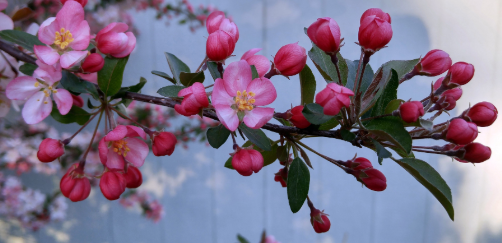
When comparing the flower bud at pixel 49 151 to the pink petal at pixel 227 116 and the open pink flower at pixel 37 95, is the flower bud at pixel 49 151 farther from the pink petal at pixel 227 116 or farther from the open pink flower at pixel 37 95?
the pink petal at pixel 227 116

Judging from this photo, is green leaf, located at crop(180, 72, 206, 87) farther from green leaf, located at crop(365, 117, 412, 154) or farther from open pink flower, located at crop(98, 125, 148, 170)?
green leaf, located at crop(365, 117, 412, 154)

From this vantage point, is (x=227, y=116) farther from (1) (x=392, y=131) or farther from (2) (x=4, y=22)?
(2) (x=4, y=22)

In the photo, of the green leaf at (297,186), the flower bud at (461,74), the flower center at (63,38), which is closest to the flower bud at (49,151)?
the flower center at (63,38)

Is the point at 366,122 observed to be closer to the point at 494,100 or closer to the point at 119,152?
the point at 119,152

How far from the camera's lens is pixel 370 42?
1.20 ft

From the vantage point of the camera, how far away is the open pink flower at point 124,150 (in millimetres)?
427

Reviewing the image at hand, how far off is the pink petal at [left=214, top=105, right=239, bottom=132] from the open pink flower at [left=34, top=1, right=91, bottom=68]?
0.74 ft

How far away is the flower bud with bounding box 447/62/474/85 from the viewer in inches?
15.3

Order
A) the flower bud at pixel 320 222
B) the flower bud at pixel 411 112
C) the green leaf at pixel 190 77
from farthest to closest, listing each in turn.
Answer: the flower bud at pixel 320 222 → the green leaf at pixel 190 77 → the flower bud at pixel 411 112

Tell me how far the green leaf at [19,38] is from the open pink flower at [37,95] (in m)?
0.05

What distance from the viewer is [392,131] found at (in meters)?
0.33

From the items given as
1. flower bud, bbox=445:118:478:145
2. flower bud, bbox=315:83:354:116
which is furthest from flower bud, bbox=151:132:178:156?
flower bud, bbox=445:118:478:145

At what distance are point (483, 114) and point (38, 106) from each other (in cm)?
65

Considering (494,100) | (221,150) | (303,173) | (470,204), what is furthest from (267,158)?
(470,204)
